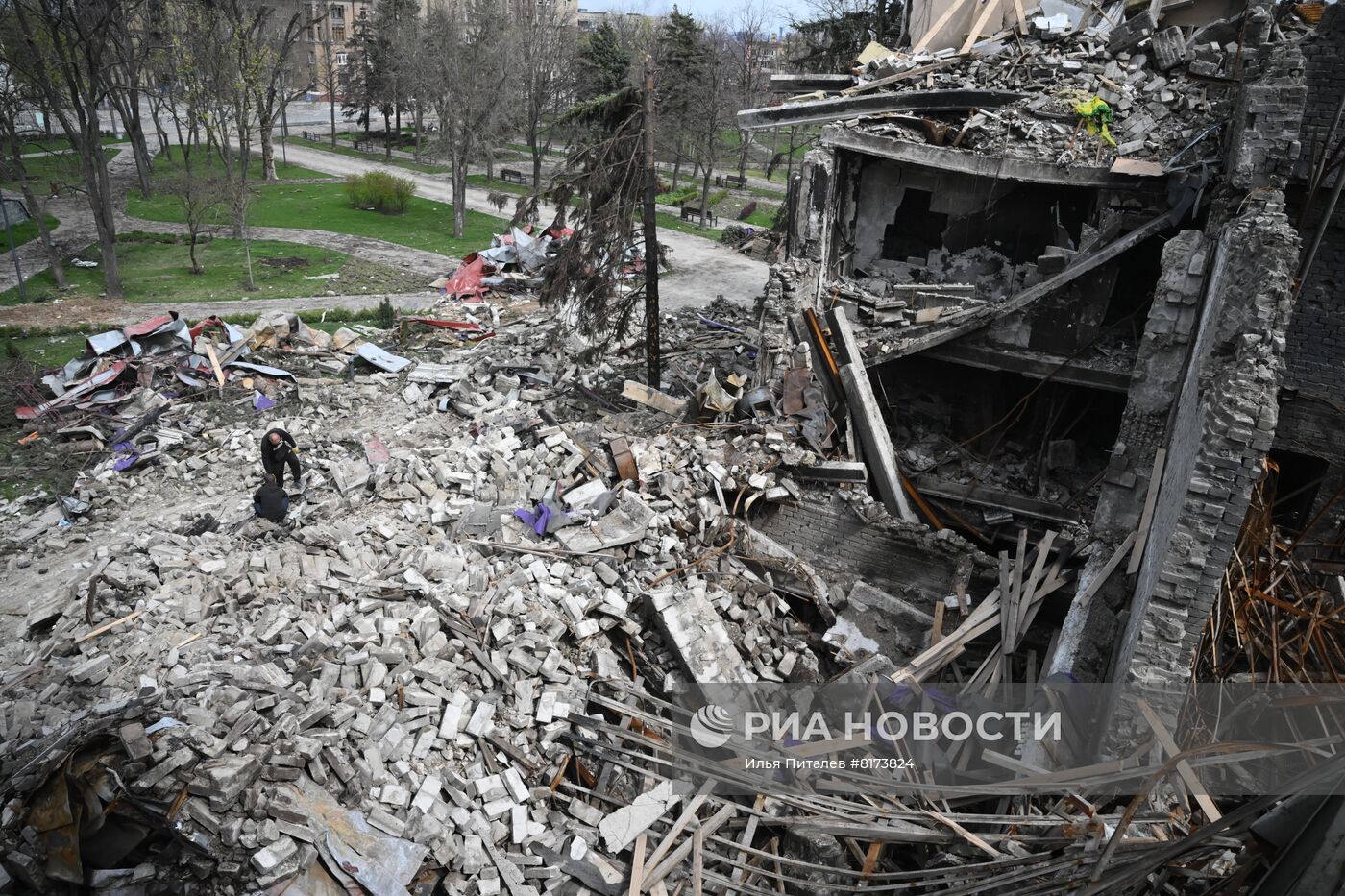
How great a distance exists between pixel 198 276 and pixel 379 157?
20393mm

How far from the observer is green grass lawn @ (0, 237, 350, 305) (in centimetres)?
1919

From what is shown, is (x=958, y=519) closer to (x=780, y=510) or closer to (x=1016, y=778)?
(x=780, y=510)

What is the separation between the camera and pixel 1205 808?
16.7ft

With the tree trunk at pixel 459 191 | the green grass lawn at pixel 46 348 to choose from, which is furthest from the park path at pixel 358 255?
the tree trunk at pixel 459 191

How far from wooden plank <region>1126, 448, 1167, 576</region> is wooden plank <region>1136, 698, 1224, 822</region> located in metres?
1.51

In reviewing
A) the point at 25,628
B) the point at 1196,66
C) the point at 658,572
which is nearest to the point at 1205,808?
the point at 658,572

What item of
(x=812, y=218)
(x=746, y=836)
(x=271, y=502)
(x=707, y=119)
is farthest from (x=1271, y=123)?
(x=707, y=119)

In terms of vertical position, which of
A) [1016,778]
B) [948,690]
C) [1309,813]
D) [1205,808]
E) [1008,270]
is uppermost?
[1008,270]

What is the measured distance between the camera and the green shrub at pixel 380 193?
2758cm

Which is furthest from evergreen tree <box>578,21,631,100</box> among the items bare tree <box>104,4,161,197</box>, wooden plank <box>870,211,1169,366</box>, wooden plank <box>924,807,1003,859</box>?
wooden plank <box>924,807,1003,859</box>

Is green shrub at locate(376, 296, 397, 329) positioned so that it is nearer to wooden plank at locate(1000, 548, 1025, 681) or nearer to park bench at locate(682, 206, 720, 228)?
wooden plank at locate(1000, 548, 1025, 681)

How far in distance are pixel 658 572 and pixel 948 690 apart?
3.20 meters

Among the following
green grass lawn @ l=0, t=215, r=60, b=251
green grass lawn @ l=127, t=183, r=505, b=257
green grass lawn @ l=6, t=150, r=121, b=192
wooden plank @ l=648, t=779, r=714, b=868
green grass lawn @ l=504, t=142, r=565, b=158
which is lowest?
wooden plank @ l=648, t=779, r=714, b=868

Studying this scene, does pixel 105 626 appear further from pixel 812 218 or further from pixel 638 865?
pixel 812 218
